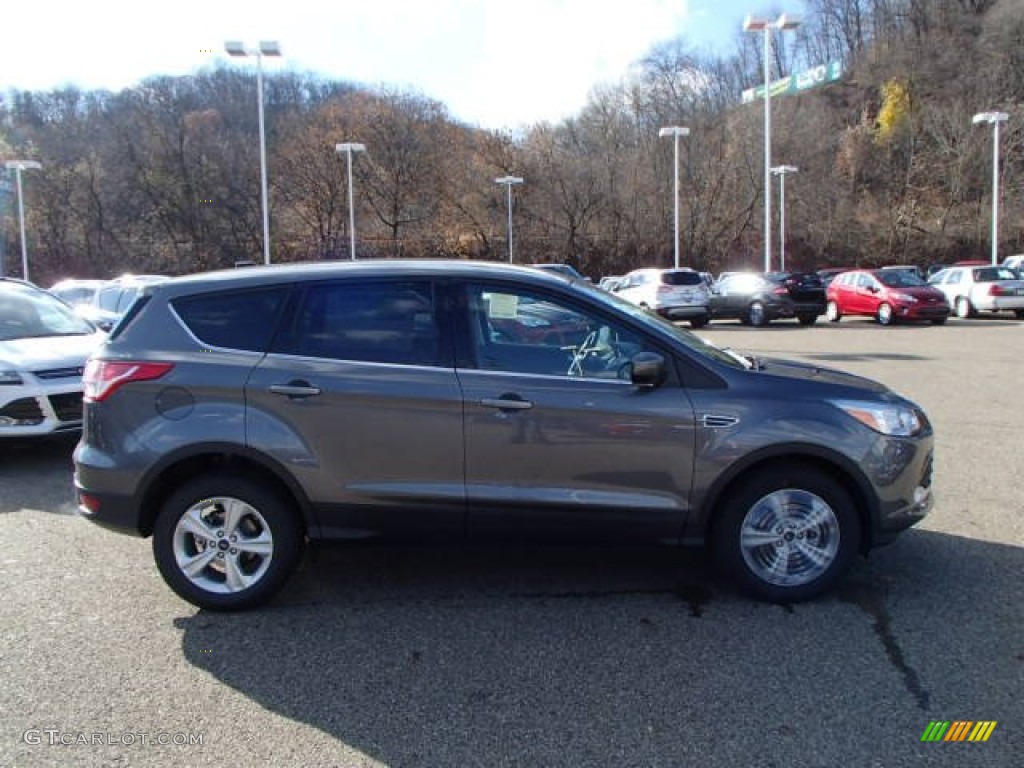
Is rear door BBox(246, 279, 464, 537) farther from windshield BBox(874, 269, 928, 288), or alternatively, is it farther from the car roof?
windshield BBox(874, 269, 928, 288)

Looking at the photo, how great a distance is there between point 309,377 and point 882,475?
292 centimetres

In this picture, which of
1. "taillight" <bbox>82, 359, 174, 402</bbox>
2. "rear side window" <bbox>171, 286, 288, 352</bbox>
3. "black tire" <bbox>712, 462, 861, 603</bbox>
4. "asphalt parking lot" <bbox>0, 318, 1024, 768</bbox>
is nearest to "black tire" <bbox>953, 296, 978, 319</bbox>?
"asphalt parking lot" <bbox>0, 318, 1024, 768</bbox>

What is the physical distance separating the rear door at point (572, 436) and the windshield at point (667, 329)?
13 cm

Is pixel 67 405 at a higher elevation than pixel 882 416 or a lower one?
lower

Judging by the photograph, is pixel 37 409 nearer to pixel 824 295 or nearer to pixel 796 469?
pixel 796 469

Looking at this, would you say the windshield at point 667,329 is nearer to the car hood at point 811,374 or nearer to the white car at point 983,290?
the car hood at point 811,374

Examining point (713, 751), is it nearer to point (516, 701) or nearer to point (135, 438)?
point (516, 701)

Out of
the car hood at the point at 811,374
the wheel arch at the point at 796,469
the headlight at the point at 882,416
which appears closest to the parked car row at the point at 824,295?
the car hood at the point at 811,374

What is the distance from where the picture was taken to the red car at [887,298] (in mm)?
23547

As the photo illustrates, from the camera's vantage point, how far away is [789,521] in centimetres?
416

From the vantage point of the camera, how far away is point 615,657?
365 centimetres

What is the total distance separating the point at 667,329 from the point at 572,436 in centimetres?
83

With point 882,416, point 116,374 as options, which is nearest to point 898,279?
point 882,416

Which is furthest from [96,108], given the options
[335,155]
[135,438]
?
[135,438]
